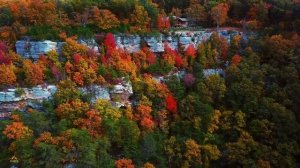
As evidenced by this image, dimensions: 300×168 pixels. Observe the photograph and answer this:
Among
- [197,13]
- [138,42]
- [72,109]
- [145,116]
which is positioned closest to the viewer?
[72,109]

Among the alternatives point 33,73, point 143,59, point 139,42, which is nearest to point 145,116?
point 143,59

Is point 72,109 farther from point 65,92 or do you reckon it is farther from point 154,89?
point 154,89

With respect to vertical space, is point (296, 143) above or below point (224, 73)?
below

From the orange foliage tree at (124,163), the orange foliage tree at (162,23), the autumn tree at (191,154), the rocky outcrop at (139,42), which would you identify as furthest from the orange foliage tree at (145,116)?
the orange foliage tree at (162,23)

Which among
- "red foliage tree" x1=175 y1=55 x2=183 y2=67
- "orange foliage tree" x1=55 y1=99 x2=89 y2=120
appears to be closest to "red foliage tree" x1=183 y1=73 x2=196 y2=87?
"red foliage tree" x1=175 y1=55 x2=183 y2=67

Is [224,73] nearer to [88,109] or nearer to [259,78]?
[259,78]

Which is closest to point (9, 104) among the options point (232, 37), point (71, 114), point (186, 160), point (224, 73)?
point (71, 114)
